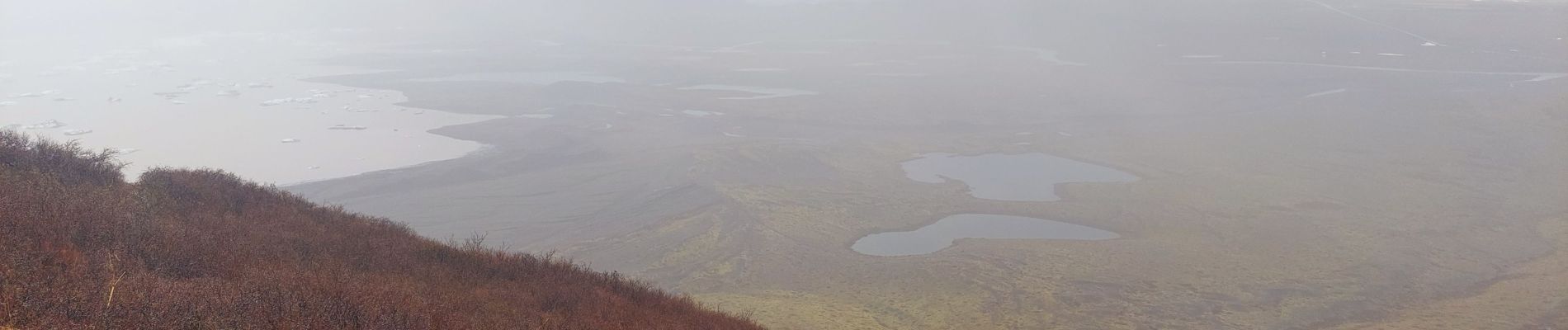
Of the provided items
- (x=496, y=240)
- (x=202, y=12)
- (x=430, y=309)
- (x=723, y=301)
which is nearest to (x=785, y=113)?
(x=496, y=240)

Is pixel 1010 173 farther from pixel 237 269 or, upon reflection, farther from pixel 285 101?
pixel 285 101

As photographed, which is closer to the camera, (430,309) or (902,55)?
(430,309)

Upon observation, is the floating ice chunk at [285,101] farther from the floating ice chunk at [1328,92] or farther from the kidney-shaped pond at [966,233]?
the floating ice chunk at [1328,92]

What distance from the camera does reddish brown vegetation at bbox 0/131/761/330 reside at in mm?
4363

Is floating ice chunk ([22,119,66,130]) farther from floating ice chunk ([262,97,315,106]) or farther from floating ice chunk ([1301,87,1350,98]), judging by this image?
floating ice chunk ([1301,87,1350,98])

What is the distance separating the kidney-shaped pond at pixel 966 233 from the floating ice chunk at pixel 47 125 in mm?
19456

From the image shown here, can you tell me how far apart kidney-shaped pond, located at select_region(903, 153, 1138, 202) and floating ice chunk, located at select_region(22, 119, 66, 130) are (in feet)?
63.0

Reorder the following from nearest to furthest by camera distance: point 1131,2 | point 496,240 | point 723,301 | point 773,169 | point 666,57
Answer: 1. point 723,301
2. point 496,240
3. point 773,169
4. point 666,57
5. point 1131,2

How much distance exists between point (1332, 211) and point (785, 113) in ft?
44.6

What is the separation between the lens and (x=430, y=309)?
562 centimetres

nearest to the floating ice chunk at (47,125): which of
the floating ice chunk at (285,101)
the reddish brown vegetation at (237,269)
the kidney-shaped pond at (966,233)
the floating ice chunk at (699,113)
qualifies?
the floating ice chunk at (285,101)

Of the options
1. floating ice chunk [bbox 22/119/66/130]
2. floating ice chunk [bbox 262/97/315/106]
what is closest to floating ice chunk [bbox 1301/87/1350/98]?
floating ice chunk [bbox 262/97/315/106]

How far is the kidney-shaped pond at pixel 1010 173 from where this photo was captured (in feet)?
56.3

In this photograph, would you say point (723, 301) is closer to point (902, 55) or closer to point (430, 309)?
point (430, 309)
